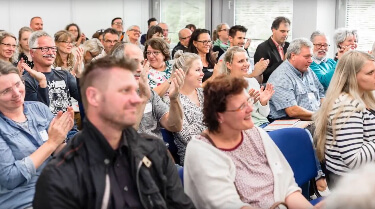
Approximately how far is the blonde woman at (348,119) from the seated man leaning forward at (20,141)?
150cm

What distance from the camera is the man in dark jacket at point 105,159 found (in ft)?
6.31

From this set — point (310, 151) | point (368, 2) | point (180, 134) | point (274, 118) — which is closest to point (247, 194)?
point (310, 151)

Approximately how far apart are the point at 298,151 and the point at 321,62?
3261 millimetres

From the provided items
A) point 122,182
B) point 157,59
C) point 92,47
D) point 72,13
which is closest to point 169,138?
point 157,59

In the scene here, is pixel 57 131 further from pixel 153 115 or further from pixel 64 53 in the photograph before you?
pixel 64 53

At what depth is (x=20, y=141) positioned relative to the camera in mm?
2789

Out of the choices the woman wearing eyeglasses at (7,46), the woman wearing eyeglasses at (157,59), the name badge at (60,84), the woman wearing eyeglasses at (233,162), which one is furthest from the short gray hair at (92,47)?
the woman wearing eyeglasses at (233,162)

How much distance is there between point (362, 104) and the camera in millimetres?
3094

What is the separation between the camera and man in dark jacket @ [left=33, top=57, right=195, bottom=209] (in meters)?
1.92

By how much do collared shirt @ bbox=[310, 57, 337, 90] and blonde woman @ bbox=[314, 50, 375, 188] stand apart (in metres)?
2.41

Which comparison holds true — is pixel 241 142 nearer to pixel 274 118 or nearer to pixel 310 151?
pixel 310 151

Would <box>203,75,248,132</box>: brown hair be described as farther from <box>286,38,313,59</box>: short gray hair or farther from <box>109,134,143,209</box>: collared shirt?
<box>286,38,313,59</box>: short gray hair

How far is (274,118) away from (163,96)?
1.19m

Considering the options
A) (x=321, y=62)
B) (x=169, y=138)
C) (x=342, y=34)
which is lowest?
(x=169, y=138)
